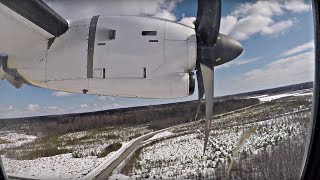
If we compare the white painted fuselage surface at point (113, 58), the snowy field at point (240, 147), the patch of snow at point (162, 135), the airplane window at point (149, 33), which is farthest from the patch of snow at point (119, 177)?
the airplane window at point (149, 33)

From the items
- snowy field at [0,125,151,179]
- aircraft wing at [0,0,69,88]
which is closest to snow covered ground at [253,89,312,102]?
snowy field at [0,125,151,179]

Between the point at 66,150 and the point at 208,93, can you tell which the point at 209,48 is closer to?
the point at 208,93

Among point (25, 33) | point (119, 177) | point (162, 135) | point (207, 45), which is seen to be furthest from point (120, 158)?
point (25, 33)

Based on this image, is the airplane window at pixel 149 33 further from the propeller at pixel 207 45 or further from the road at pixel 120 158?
the road at pixel 120 158

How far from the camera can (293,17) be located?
185 centimetres

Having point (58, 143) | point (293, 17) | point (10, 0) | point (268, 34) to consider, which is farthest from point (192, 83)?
point (10, 0)

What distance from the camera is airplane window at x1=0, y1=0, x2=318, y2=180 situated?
188cm

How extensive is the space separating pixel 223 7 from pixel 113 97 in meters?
0.72

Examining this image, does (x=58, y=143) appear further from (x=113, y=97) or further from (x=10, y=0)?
(x=10, y=0)

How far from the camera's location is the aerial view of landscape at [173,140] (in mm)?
→ 1921

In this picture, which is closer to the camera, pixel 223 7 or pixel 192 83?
pixel 223 7

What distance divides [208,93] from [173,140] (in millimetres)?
305

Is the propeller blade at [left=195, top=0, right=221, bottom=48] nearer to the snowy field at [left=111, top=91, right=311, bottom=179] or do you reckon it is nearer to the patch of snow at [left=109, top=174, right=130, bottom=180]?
the snowy field at [left=111, top=91, right=311, bottom=179]

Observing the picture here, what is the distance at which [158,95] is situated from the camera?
2.04m
